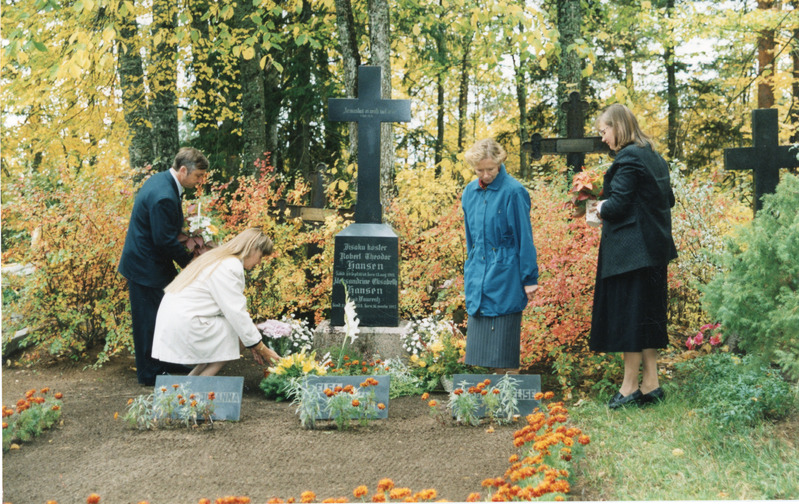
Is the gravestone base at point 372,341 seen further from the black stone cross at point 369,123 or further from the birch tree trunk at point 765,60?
the birch tree trunk at point 765,60

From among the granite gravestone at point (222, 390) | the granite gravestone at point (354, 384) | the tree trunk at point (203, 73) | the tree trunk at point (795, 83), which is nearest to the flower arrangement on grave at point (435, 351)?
the granite gravestone at point (354, 384)

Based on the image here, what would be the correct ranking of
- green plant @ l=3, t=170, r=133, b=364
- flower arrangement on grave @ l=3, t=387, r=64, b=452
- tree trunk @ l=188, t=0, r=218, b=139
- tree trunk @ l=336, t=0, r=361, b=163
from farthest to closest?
tree trunk @ l=188, t=0, r=218, b=139 < tree trunk @ l=336, t=0, r=361, b=163 < green plant @ l=3, t=170, r=133, b=364 < flower arrangement on grave @ l=3, t=387, r=64, b=452

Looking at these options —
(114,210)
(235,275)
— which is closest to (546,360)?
(235,275)

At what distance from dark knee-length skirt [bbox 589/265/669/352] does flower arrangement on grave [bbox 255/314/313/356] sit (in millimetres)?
2826

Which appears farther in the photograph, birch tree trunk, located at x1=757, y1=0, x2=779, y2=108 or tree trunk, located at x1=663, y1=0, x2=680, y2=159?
tree trunk, located at x1=663, y1=0, x2=680, y2=159

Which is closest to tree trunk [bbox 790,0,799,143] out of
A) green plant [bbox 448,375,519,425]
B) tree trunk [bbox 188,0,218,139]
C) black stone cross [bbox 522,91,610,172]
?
black stone cross [bbox 522,91,610,172]

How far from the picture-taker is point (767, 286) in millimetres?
3742

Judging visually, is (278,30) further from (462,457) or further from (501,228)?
(462,457)

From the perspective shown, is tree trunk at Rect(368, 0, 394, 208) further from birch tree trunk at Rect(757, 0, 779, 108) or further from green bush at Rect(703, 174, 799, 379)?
birch tree trunk at Rect(757, 0, 779, 108)

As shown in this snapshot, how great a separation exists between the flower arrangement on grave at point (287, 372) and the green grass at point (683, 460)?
6.23 ft

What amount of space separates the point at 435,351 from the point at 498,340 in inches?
35.6

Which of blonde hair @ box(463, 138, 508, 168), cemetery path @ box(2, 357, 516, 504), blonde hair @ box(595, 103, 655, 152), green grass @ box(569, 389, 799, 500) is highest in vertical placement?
blonde hair @ box(595, 103, 655, 152)

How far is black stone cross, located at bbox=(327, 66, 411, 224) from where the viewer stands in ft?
20.5

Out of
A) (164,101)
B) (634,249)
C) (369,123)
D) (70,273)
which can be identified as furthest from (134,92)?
(634,249)
